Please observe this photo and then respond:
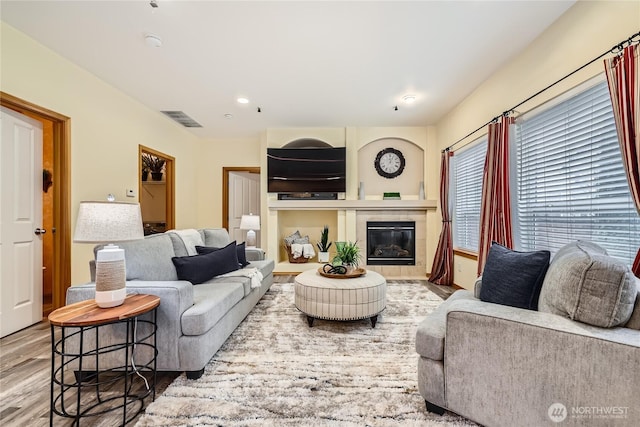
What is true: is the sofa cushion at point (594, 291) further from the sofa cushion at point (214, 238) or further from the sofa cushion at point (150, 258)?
the sofa cushion at point (214, 238)

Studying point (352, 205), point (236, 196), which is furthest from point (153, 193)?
point (352, 205)

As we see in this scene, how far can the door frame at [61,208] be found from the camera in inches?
111

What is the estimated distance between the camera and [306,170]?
4.94 meters

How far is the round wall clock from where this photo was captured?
5.08 metres

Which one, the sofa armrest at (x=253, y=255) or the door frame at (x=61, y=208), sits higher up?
the door frame at (x=61, y=208)

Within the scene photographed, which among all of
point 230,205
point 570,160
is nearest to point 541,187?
point 570,160

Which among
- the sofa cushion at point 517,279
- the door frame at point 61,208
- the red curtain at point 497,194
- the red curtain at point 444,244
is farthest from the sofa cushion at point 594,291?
the door frame at point 61,208

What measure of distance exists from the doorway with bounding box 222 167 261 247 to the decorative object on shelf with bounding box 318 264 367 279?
11.0ft

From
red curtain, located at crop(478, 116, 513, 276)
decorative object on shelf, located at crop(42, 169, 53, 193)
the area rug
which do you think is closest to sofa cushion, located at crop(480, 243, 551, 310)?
the area rug

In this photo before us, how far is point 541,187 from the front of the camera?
99.4 inches

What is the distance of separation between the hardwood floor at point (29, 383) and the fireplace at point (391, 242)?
3.67m

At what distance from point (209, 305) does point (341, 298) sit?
1068 millimetres

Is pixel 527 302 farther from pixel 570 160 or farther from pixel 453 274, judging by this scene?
pixel 453 274

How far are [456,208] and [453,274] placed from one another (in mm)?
993
